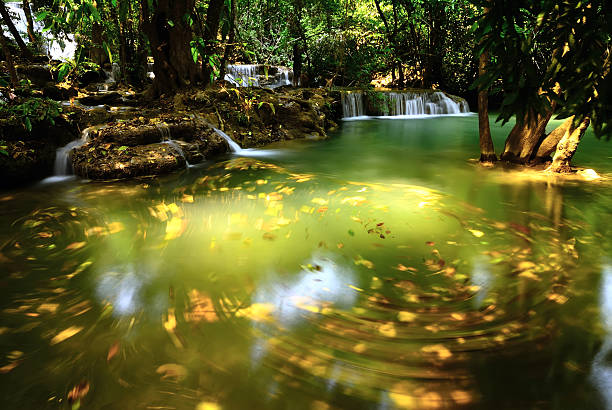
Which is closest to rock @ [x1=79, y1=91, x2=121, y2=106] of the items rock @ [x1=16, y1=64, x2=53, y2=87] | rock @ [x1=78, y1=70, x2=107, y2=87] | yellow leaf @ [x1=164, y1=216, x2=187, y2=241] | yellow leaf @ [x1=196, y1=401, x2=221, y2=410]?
rock @ [x1=16, y1=64, x2=53, y2=87]

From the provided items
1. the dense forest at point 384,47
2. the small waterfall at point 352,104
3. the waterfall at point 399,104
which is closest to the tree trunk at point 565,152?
the dense forest at point 384,47

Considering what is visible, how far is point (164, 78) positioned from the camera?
10195 mm

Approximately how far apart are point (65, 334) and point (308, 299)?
5.58 feet

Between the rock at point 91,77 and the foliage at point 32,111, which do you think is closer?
the foliage at point 32,111

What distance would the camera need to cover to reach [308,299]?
108 inches

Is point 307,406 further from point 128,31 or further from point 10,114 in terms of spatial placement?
point 128,31

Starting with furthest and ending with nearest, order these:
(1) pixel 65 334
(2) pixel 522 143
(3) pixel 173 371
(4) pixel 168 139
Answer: (4) pixel 168 139, (2) pixel 522 143, (1) pixel 65 334, (3) pixel 173 371

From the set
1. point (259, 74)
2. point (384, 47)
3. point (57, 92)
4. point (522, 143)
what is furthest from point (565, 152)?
point (259, 74)

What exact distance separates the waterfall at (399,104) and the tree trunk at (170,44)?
7586 millimetres

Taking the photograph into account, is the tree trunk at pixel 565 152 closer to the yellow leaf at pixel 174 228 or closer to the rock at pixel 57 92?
the yellow leaf at pixel 174 228

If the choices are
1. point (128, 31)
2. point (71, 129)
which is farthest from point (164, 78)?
point (128, 31)

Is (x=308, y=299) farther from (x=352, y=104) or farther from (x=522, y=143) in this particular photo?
(x=352, y=104)

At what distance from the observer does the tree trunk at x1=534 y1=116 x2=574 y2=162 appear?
19.9ft

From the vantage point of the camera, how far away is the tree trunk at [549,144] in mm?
6061
